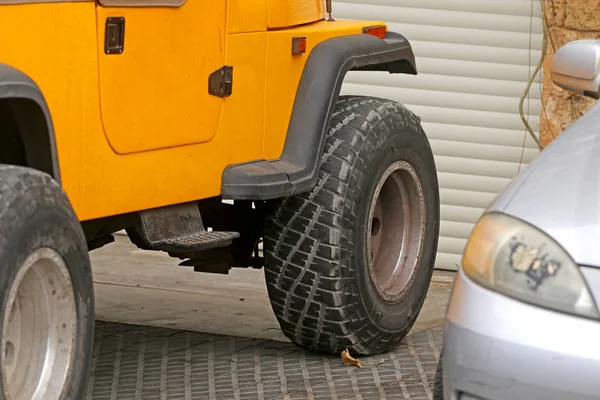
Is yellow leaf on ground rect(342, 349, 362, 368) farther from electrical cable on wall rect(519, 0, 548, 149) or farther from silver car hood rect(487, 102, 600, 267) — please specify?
electrical cable on wall rect(519, 0, 548, 149)

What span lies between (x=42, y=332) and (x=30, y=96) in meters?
0.61


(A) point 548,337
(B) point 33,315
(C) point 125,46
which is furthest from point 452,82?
(A) point 548,337

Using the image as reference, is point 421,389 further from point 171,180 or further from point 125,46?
point 125,46

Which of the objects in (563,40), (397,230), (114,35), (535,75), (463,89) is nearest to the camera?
(114,35)

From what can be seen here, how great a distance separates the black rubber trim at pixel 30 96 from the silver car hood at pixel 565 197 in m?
1.21

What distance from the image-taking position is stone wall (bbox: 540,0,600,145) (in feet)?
23.1

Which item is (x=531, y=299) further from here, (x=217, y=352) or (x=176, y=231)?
(x=217, y=352)

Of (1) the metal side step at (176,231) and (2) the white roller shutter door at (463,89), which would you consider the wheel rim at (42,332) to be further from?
(2) the white roller shutter door at (463,89)

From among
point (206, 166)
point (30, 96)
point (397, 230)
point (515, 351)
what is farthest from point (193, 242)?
point (515, 351)

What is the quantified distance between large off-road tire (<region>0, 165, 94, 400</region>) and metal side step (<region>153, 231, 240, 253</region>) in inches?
28.4

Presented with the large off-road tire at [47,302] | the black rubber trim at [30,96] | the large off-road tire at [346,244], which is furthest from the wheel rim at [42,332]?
the large off-road tire at [346,244]

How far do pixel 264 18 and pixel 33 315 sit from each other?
1.54 m

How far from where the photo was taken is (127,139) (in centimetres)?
386

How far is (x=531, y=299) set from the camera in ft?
8.87
